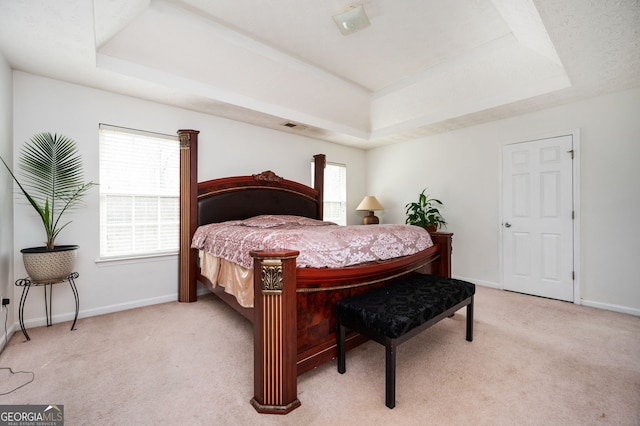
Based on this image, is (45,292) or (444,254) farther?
(444,254)

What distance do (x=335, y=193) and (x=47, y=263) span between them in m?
4.13

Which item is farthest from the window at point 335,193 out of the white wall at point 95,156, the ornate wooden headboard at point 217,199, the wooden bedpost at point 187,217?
the wooden bedpost at point 187,217

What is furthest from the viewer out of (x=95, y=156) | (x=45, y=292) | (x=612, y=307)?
(x=612, y=307)

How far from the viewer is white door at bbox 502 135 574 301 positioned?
3.38 meters

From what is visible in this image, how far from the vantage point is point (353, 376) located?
6.02 ft

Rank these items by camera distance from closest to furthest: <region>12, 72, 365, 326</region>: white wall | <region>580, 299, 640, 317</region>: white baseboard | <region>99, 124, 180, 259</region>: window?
1. <region>12, 72, 365, 326</region>: white wall
2. <region>580, 299, 640, 317</region>: white baseboard
3. <region>99, 124, 180, 259</region>: window

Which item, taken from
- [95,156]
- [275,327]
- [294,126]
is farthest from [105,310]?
[294,126]

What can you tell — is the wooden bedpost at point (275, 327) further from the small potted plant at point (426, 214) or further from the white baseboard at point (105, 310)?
the small potted plant at point (426, 214)

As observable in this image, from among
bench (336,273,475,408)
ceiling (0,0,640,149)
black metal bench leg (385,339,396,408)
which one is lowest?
black metal bench leg (385,339,396,408)

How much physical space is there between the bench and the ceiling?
214 centimetres

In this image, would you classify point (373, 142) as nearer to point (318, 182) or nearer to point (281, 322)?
point (318, 182)

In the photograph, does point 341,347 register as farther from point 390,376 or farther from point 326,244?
point 326,244

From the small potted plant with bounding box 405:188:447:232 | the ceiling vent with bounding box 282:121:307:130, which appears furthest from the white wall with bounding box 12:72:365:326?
the small potted plant with bounding box 405:188:447:232

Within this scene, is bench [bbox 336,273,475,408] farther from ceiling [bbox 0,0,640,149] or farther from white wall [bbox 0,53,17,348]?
white wall [bbox 0,53,17,348]
